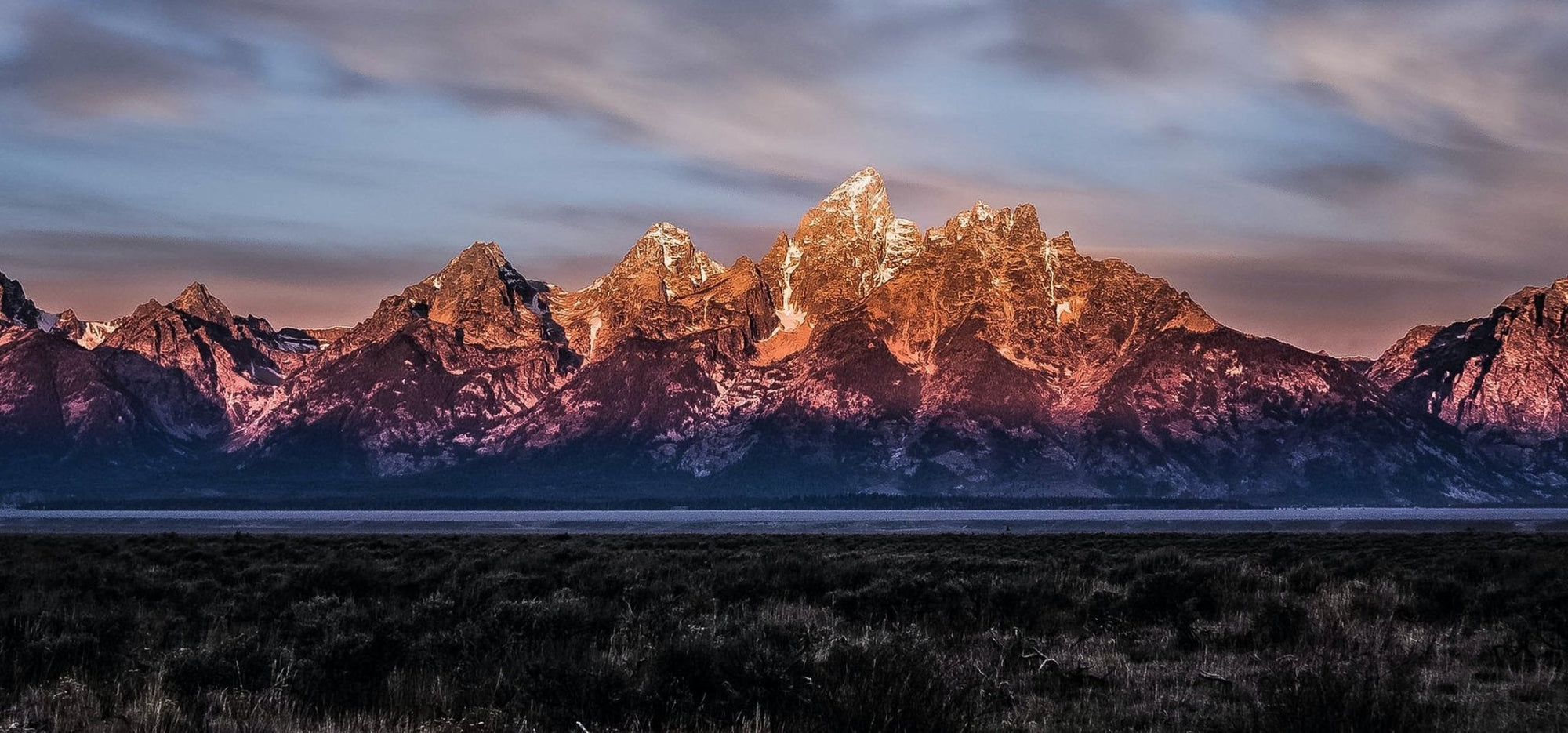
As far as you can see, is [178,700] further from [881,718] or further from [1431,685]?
[1431,685]

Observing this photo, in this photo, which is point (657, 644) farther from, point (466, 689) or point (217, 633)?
point (217, 633)

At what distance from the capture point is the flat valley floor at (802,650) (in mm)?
12953

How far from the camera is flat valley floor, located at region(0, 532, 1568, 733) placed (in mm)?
12953

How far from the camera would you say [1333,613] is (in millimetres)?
20859

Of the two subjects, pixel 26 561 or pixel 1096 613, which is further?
pixel 26 561

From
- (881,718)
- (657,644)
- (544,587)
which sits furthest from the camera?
(544,587)

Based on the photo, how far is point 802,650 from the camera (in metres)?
16.0

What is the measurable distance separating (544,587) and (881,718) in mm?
17926

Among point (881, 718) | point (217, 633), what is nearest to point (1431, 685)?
point (881, 718)

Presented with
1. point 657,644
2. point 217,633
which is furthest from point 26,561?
point 657,644

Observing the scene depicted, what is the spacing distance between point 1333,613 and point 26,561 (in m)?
35.5

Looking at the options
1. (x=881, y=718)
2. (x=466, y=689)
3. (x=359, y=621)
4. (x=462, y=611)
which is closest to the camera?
(x=881, y=718)

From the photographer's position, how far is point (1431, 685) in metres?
15.4

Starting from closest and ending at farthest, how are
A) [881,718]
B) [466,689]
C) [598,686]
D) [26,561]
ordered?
1. [881,718]
2. [598,686]
3. [466,689]
4. [26,561]
